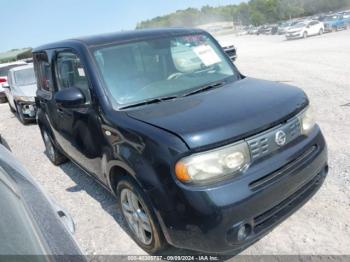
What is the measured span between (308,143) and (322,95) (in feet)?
17.4

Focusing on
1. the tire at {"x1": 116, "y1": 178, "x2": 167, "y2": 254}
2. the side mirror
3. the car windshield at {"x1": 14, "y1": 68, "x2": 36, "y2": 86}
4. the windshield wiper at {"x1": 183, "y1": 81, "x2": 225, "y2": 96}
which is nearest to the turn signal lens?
the tire at {"x1": 116, "y1": 178, "x2": 167, "y2": 254}

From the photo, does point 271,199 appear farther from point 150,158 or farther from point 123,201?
point 123,201

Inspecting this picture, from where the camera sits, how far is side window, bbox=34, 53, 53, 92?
4.54 m

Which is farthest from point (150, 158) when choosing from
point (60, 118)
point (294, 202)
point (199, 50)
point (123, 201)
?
point (60, 118)

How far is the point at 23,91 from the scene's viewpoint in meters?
9.36

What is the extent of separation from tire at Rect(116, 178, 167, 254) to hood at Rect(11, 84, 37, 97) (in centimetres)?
697

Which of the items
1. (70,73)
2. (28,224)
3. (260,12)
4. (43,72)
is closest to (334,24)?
(43,72)

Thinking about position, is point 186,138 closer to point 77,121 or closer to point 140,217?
point 140,217

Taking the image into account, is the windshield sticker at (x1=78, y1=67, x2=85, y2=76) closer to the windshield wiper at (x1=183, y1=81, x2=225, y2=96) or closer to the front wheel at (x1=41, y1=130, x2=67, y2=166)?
the windshield wiper at (x1=183, y1=81, x2=225, y2=96)

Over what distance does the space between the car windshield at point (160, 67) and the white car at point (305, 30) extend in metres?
33.4

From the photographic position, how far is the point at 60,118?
4.22m

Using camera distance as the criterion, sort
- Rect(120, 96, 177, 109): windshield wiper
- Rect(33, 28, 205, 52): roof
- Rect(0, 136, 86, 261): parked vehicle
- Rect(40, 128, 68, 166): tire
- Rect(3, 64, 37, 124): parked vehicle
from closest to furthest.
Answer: Rect(0, 136, 86, 261): parked vehicle → Rect(120, 96, 177, 109): windshield wiper → Rect(33, 28, 205, 52): roof → Rect(40, 128, 68, 166): tire → Rect(3, 64, 37, 124): parked vehicle

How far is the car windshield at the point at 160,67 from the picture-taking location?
3182 mm

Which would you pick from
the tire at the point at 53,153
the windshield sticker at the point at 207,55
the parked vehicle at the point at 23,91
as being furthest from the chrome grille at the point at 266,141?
the parked vehicle at the point at 23,91
